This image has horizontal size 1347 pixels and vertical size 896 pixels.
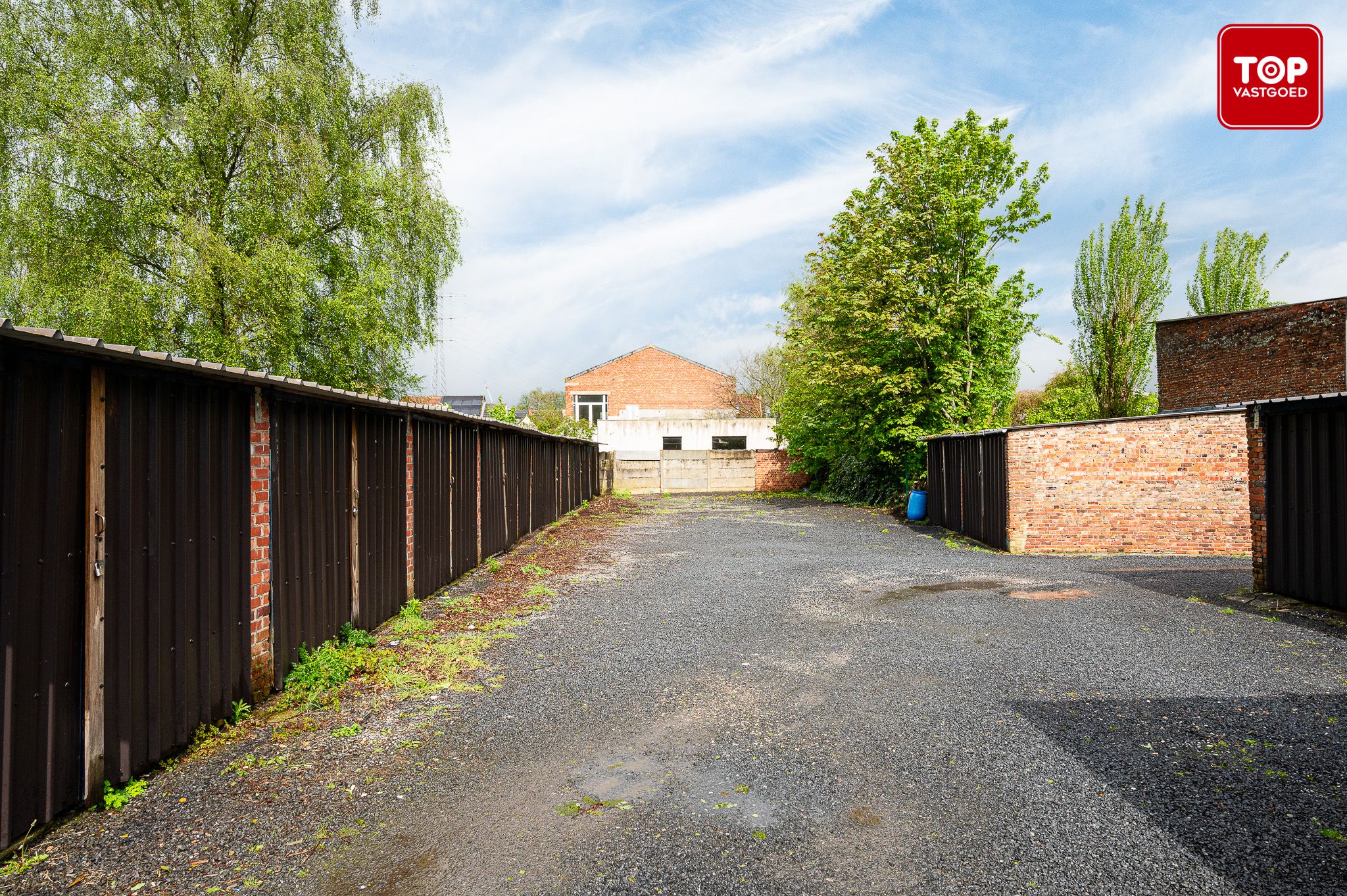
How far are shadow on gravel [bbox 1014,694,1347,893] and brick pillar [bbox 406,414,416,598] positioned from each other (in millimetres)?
5697

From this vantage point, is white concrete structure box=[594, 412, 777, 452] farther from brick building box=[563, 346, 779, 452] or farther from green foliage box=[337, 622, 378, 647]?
green foliage box=[337, 622, 378, 647]

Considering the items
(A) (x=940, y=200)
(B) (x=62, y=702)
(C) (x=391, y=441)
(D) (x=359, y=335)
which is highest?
(A) (x=940, y=200)

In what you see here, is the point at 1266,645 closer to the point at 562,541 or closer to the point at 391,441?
the point at 391,441

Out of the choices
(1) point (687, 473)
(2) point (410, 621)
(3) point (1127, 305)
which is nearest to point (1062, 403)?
(3) point (1127, 305)

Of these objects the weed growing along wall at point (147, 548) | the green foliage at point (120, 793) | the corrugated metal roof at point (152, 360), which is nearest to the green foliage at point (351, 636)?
the weed growing along wall at point (147, 548)

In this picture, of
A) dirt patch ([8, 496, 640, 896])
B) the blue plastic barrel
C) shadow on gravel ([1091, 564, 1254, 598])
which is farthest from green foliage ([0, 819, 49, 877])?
the blue plastic barrel

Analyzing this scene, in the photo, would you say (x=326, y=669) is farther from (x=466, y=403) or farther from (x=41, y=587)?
(x=466, y=403)

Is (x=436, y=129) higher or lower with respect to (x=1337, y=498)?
higher

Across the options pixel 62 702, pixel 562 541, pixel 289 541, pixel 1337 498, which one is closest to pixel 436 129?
pixel 562 541

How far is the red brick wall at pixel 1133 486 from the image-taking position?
36.5 feet

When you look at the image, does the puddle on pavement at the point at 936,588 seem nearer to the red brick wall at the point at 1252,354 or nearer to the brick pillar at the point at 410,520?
the brick pillar at the point at 410,520

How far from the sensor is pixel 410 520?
7.26 m

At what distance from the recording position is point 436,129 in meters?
16.8

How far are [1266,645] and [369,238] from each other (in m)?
16.6
